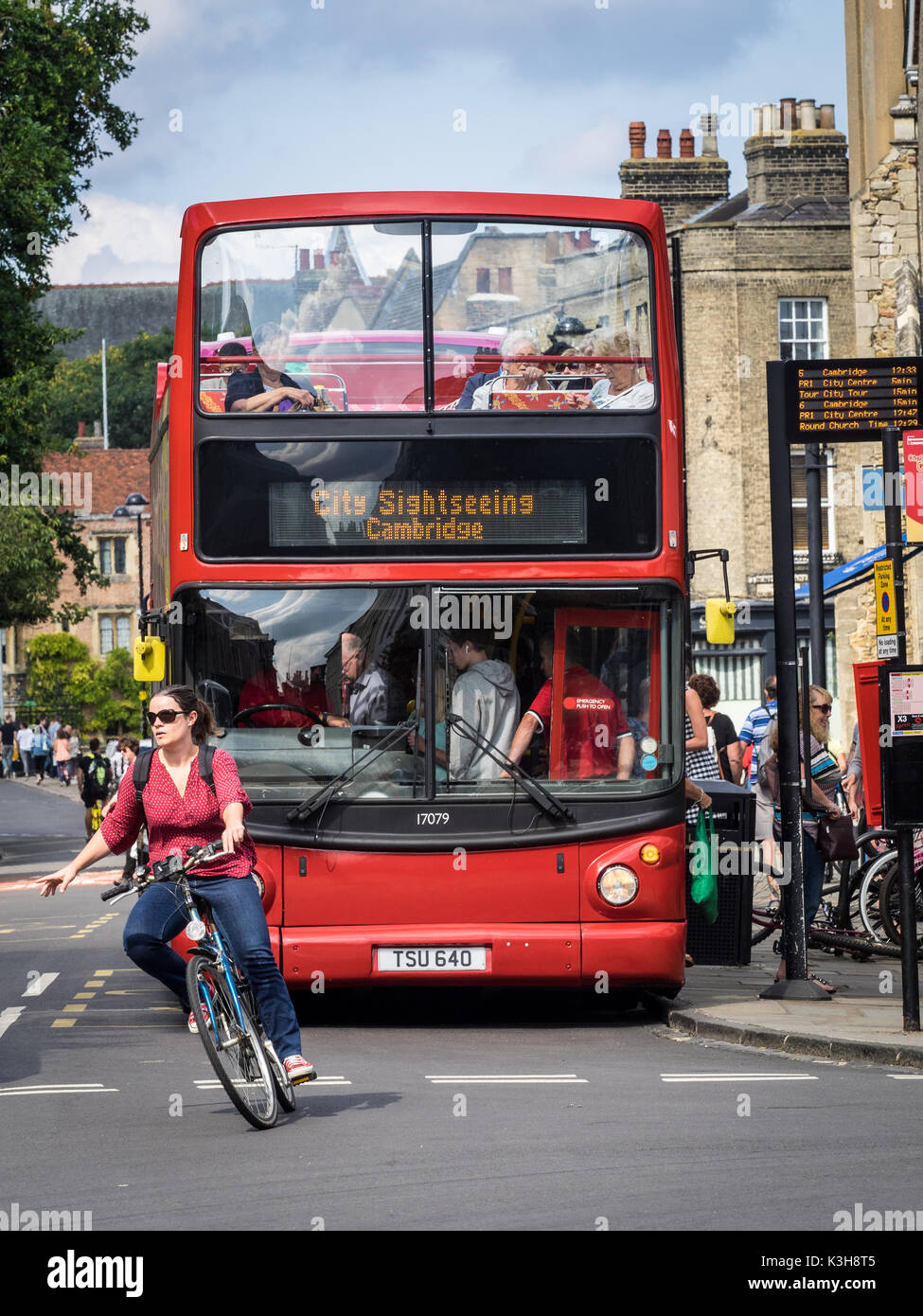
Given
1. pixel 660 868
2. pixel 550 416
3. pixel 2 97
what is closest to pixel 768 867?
pixel 660 868

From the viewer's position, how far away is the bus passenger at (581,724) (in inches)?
448

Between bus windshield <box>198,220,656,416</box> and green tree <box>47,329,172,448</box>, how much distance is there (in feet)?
354

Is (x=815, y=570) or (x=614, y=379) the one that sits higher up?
(x=614, y=379)

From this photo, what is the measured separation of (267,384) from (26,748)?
54.8m

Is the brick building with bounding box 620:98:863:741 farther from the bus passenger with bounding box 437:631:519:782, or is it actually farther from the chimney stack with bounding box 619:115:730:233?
the bus passenger with bounding box 437:631:519:782

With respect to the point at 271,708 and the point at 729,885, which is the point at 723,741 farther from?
the point at 271,708

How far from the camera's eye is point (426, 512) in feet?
37.7

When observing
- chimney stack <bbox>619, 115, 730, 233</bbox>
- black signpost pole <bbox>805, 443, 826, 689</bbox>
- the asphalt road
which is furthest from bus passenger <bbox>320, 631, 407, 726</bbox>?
chimney stack <bbox>619, 115, 730, 233</bbox>

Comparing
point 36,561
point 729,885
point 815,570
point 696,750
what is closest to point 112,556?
point 36,561

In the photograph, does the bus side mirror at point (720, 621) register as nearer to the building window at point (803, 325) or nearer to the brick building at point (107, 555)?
the building window at point (803, 325)

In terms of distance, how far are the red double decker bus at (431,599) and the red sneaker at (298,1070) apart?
2821 mm

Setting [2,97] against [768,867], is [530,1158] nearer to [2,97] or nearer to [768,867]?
[768,867]

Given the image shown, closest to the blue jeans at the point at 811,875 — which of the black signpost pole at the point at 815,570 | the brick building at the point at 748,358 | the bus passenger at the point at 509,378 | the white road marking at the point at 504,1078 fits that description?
the black signpost pole at the point at 815,570
